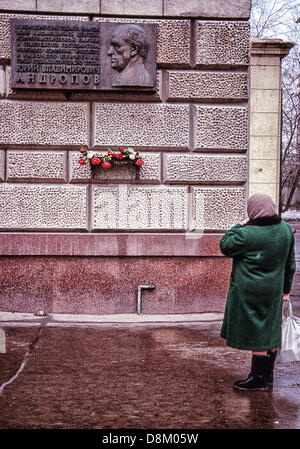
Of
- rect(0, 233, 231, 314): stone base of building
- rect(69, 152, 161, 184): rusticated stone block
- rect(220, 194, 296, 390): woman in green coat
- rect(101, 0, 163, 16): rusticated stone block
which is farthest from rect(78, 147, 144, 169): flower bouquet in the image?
rect(220, 194, 296, 390): woman in green coat

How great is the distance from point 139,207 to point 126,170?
0.49 meters

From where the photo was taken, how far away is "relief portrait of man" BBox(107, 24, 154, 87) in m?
7.15

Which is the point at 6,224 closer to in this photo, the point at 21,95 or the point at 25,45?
the point at 21,95

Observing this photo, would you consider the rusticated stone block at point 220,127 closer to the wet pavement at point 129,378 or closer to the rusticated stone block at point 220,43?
the rusticated stone block at point 220,43

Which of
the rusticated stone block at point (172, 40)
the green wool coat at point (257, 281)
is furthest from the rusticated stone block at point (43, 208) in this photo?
the green wool coat at point (257, 281)

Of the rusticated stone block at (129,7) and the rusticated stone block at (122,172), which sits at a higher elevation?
the rusticated stone block at (129,7)

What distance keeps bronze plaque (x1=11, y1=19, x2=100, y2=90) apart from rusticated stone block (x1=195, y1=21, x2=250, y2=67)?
128cm

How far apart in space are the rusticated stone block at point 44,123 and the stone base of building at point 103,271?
1.18 metres

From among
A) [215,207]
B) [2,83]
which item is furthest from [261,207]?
[2,83]

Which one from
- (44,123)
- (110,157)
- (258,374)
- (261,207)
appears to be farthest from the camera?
(44,123)

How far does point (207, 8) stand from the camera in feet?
23.9

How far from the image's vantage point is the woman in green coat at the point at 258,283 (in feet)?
14.6

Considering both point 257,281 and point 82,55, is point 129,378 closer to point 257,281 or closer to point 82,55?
point 257,281
